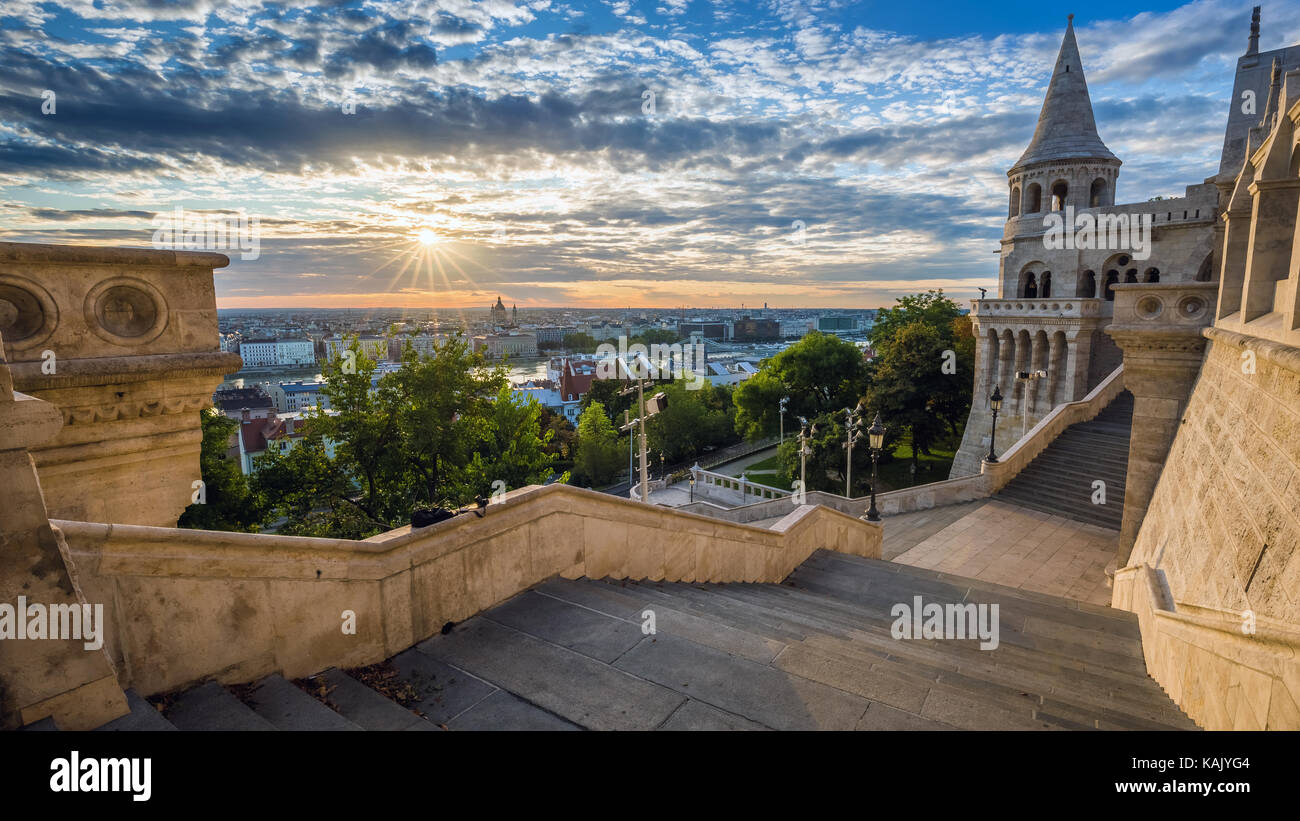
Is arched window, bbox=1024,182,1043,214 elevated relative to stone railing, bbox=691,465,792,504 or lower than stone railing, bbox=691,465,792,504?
elevated

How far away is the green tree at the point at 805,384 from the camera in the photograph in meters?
41.9

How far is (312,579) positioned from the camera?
407 centimetres

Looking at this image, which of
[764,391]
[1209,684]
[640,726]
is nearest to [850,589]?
[1209,684]

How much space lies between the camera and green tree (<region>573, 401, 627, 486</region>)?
147 ft

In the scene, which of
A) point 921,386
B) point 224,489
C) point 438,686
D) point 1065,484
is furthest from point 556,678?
point 921,386

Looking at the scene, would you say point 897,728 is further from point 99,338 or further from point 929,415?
point 929,415

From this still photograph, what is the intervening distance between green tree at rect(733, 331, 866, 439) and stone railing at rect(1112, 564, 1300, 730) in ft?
116

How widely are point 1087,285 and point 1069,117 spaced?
7.68 metres

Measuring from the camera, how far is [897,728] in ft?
13.0

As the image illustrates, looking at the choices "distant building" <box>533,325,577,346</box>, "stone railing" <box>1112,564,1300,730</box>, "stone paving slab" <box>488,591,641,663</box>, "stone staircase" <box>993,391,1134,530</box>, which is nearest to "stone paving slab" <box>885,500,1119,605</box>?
"stone staircase" <box>993,391,1134,530</box>

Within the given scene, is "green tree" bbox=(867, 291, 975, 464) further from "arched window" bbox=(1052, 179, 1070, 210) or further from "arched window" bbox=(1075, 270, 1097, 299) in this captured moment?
"arched window" bbox=(1052, 179, 1070, 210)

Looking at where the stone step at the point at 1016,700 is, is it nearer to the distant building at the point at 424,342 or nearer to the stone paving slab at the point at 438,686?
the stone paving slab at the point at 438,686

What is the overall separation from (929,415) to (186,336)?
32228 mm

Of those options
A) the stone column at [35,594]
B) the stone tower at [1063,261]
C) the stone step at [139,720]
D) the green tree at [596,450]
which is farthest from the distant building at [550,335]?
the stone column at [35,594]
